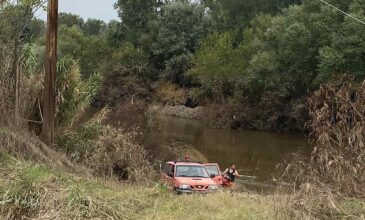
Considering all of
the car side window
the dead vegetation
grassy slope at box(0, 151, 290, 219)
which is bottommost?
the car side window

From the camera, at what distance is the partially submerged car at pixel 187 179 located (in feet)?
61.2

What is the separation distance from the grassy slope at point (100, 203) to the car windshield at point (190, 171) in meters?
7.25

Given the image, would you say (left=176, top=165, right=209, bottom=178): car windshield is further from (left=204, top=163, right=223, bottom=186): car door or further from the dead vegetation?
the dead vegetation

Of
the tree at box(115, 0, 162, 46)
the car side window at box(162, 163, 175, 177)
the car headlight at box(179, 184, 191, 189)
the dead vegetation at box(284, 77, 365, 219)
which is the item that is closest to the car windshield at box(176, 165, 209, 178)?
the car side window at box(162, 163, 175, 177)

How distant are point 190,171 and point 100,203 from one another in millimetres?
10580

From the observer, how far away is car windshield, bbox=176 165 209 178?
19938 mm

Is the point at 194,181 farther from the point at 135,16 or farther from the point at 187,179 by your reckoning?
the point at 135,16

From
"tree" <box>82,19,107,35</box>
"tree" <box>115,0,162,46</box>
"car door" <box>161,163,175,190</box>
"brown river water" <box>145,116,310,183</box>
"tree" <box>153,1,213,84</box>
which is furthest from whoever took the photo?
"tree" <box>82,19,107,35</box>

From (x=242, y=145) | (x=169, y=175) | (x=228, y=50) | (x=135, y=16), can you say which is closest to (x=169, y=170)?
(x=169, y=175)

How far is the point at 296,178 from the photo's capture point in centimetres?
1257

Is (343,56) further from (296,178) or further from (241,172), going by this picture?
(296,178)

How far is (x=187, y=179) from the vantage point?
19.3 metres

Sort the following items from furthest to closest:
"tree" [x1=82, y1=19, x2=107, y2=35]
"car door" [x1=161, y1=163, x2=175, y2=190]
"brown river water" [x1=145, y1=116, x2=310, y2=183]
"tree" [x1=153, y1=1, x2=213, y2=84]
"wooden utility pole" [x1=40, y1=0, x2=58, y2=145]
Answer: "tree" [x1=82, y1=19, x2=107, y2=35] < "tree" [x1=153, y1=1, x2=213, y2=84] < "brown river water" [x1=145, y1=116, x2=310, y2=183] < "car door" [x1=161, y1=163, x2=175, y2=190] < "wooden utility pole" [x1=40, y1=0, x2=58, y2=145]

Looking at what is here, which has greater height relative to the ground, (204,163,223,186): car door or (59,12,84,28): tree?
(59,12,84,28): tree
